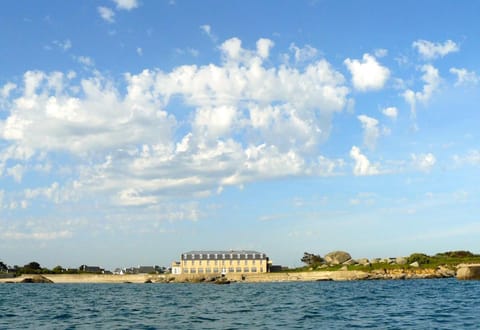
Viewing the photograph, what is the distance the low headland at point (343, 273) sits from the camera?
503 ft

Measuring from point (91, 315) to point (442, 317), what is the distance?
1088 inches

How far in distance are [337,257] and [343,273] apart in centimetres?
3610

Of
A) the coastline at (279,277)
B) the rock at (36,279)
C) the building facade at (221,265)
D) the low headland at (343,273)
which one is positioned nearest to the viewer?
the coastline at (279,277)

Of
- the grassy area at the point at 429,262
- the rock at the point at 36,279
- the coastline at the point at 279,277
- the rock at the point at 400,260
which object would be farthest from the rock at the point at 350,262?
the rock at the point at 36,279

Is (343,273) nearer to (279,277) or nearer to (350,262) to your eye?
(279,277)

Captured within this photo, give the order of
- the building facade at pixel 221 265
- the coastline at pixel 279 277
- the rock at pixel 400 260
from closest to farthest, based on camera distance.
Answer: the coastline at pixel 279 277 < the rock at pixel 400 260 < the building facade at pixel 221 265

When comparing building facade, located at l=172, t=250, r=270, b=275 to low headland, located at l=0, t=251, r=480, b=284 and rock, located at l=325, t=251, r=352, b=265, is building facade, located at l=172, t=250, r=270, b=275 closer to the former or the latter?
low headland, located at l=0, t=251, r=480, b=284

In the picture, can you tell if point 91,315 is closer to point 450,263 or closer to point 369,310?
point 369,310

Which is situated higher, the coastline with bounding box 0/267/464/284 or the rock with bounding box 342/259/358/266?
the rock with bounding box 342/259/358/266

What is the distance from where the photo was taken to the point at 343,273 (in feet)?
520

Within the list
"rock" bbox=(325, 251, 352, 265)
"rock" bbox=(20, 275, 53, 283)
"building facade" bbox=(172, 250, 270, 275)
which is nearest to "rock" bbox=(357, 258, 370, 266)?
"rock" bbox=(325, 251, 352, 265)

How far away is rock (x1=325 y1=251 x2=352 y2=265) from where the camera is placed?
632 ft

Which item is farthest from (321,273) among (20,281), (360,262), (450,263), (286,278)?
(20,281)

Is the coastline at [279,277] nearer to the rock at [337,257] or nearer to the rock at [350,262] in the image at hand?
the rock at [350,262]
